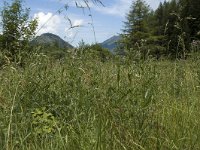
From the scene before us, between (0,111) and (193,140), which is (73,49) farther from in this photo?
(193,140)

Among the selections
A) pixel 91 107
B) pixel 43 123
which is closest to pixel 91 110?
pixel 91 107

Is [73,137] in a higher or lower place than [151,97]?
lower

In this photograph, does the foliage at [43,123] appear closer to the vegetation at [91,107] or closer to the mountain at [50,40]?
the vegetation at [91,107]

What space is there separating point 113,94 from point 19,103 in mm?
887

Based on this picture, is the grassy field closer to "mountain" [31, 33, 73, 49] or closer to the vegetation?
the vegetation

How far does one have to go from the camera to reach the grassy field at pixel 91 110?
2908mm

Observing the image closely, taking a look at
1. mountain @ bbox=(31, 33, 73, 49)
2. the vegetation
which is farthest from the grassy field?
mountain @ bbox=(31, 33, 73, 49)

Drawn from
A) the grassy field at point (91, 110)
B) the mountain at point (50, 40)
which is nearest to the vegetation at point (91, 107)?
the grassy field at point (91, 110)

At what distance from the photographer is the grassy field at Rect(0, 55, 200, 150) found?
2908 mm

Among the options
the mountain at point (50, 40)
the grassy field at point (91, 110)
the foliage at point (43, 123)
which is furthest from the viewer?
the mountain at point (50, 40)

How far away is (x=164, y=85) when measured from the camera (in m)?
5.12

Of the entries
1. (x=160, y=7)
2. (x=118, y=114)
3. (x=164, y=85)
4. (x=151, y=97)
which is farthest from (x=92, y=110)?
(x=160, y=7)

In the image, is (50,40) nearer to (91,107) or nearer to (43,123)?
(91,107)

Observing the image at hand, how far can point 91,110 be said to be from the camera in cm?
371
